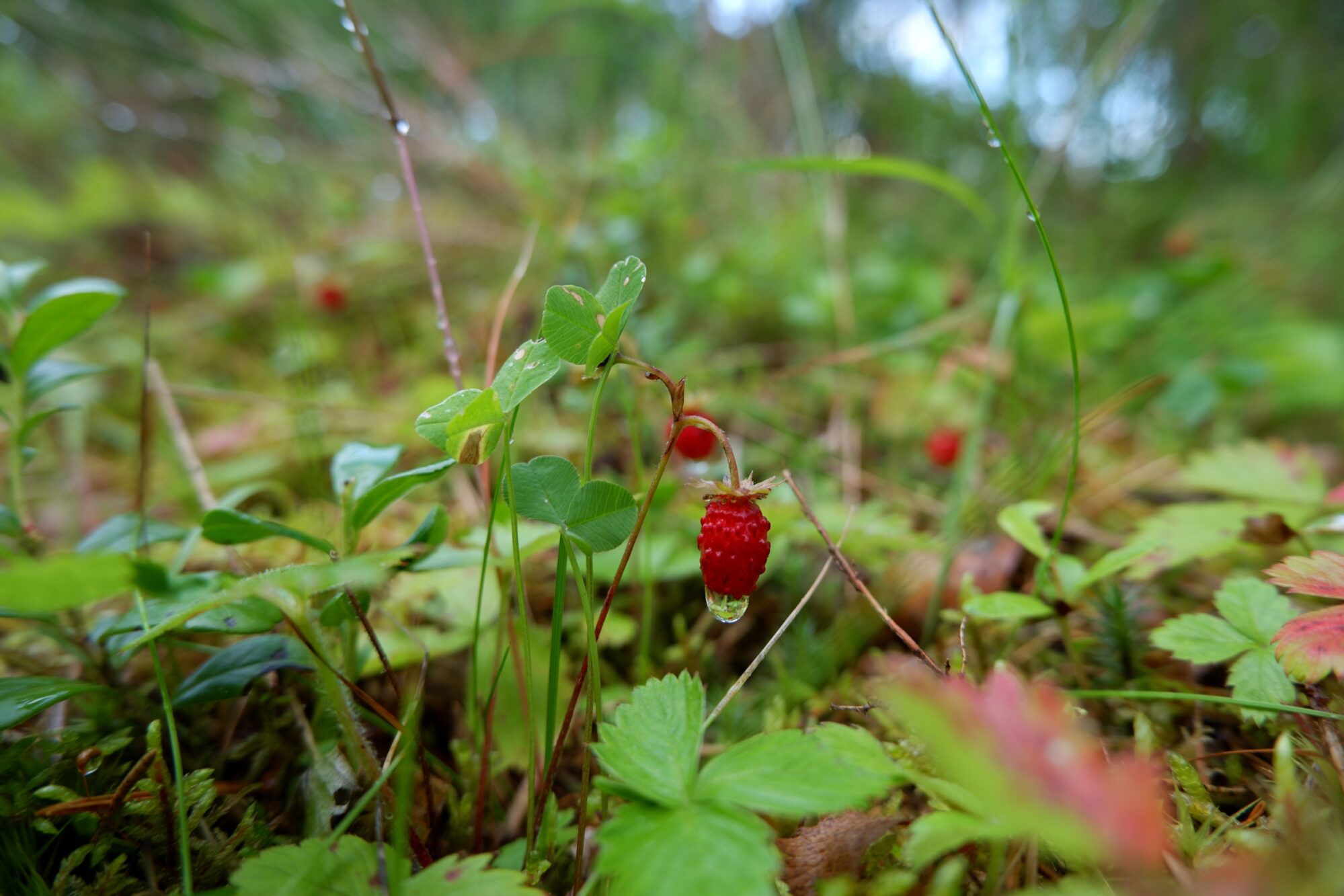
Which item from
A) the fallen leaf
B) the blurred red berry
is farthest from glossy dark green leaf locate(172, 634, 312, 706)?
the blurred red berry

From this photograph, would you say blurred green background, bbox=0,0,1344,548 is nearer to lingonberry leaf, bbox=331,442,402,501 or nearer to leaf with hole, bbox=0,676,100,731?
lingonberry leaf, bbox=331,442,402,501

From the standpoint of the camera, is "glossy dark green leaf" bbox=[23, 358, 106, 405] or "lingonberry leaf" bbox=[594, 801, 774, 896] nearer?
"lingonberry leaf" bbox=[594, 801, 774, 896]

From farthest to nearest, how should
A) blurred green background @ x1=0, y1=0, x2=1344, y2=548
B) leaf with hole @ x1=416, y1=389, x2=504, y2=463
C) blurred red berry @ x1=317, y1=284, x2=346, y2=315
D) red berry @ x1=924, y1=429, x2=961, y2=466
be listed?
blurred red berry @ x1=317, y1=284, x2=346, y2=315, blurred green background @ x1=0, y1=0, x2=1344, y2=548, red berry @ x1=924, y1=429, x2=961, y2=466, leaf with hole @ x1=416, y1=389, x2=504, y2=463

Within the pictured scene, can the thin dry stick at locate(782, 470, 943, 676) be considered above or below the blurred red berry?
below

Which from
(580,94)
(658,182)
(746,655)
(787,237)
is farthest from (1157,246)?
(746,655)

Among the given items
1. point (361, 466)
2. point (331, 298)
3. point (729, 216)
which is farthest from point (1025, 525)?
point (729, 216)

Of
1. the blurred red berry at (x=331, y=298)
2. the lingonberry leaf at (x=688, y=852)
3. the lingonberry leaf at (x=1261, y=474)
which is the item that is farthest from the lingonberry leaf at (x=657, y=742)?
the blurred red berry at (x=331, y=298)
